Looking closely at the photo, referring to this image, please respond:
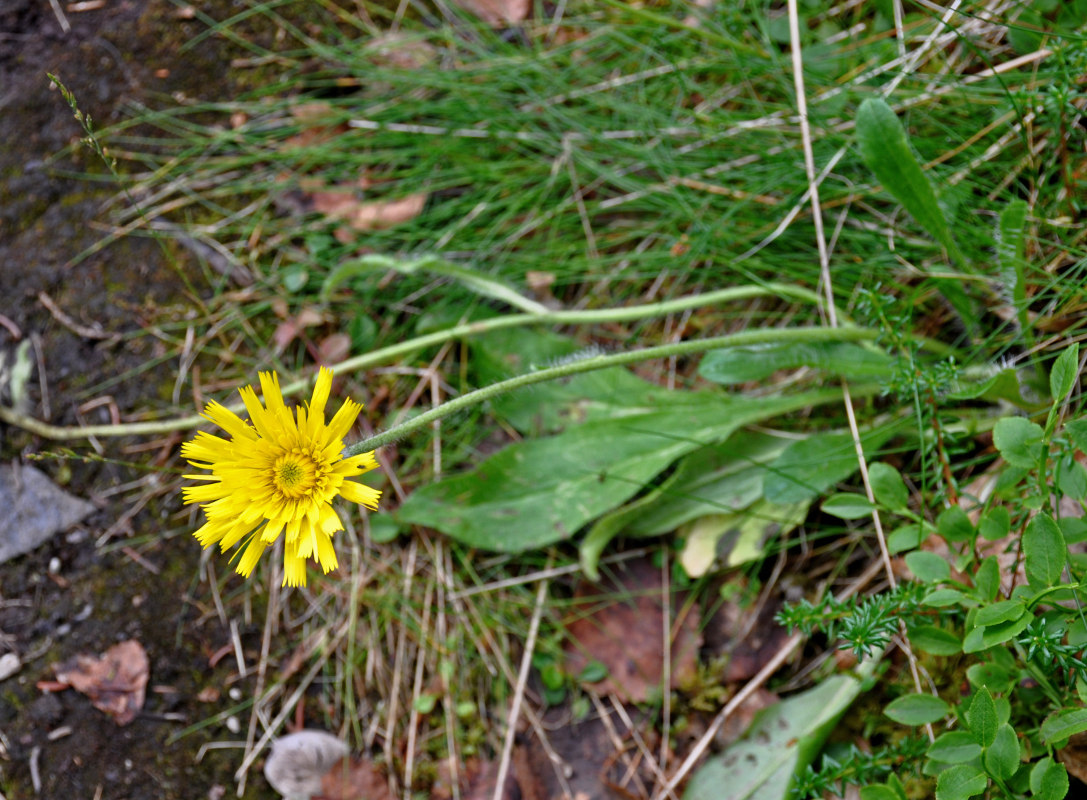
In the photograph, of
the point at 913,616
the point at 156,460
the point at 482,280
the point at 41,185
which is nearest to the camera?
the point at 913,616

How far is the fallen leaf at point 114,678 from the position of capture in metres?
2.16

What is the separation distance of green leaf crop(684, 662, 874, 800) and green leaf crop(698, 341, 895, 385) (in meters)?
0.70

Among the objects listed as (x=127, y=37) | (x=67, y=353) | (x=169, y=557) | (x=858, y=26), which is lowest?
(x=169, y=557)

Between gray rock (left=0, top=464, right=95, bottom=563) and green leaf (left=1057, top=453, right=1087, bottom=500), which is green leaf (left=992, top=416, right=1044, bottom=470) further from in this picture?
gray rock (left=0, top=464, right=95, bottom=563)

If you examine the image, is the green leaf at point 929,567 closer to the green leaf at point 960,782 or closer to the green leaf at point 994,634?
the green leaf at point 994,634

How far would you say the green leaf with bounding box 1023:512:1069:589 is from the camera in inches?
49.4

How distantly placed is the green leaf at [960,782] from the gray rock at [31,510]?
226 centimetres

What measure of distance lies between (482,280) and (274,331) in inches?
28.3

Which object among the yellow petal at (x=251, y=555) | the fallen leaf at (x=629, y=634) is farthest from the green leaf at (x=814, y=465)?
the yellow petal at (x=251, y=555)

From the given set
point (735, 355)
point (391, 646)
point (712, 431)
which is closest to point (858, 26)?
point (735, 355)

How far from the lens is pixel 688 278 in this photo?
2.29 metres

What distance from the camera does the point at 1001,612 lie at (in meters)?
1.27

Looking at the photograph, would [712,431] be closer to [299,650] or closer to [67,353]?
[299,650]

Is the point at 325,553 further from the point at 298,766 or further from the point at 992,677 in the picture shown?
the point at 992,677
